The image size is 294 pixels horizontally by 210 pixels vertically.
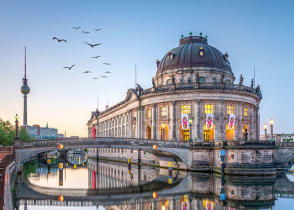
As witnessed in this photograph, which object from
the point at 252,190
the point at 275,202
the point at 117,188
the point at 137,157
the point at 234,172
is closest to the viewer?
the point at 275,202

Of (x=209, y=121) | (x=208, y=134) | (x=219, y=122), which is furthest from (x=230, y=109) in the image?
(x=208, y=134)

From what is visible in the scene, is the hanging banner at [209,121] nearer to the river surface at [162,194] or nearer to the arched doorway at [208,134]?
the arched doorway at [208,134]

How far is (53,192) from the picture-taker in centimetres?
3788

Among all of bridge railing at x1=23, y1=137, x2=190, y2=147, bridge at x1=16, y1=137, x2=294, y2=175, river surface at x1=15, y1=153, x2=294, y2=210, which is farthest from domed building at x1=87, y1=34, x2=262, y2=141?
river surface at x1=15, y1=153, x2=294, y2=210

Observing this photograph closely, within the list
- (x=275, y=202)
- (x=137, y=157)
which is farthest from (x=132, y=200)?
(x=137, y=157)

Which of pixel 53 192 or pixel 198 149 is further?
pixel 198 149

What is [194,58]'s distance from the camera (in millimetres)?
79562

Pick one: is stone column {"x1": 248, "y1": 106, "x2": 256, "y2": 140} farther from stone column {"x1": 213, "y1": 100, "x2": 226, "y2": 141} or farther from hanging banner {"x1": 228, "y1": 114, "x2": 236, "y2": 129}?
stone column {"x1": 213, "y1": 100, "x2": 226, "y2": 141}

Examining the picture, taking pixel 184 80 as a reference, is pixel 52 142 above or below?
below

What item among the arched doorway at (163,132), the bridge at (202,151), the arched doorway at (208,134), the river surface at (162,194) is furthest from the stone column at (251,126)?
the river surface at (162,194)

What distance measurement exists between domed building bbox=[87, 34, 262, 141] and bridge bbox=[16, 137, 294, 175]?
24.4ft

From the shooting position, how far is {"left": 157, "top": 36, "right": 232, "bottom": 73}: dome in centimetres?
7925

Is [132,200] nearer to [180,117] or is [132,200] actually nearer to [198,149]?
[198,149]

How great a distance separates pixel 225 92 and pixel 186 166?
18.1 meters
